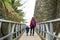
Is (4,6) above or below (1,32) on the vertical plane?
above

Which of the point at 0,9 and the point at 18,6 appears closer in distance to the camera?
the point at 0,9

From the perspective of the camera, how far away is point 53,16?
17.6 m

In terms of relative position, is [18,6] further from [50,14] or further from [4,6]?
[4,6]

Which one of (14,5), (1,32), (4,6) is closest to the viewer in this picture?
(1,32)

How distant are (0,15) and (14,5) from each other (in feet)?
34.0

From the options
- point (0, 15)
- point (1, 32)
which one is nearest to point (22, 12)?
point (0, 15)

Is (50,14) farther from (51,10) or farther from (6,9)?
(6,9)

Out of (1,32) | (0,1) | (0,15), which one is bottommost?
(1,32)

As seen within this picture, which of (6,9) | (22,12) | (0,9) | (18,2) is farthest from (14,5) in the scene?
(0,9)

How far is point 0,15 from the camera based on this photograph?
9.34m

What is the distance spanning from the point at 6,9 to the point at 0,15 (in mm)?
1593

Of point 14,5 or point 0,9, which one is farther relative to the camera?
point 14,5

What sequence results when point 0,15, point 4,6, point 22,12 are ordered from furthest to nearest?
point 22,12
point 4,6
point 0,15

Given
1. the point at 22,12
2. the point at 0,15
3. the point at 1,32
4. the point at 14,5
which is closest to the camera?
the point at 1,32
